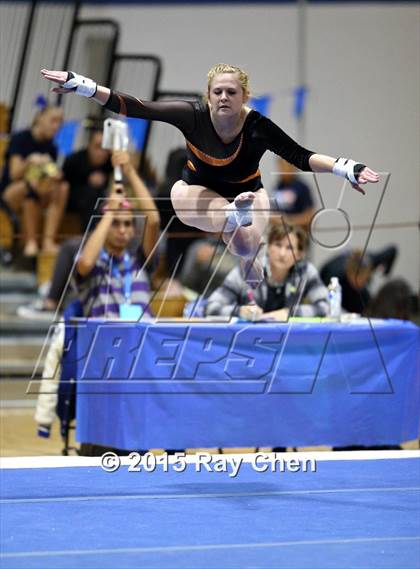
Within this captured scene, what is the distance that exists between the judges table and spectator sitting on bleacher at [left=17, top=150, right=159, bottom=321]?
73 centimetres

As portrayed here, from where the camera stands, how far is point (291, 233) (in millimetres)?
5766

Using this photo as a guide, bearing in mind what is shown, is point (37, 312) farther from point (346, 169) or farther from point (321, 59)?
point (346, 169)

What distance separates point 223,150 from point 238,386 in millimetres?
1659

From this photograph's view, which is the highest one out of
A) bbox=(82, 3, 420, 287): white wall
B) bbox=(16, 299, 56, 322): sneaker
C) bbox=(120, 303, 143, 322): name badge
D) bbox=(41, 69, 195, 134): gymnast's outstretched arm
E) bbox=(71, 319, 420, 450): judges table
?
bbox=(82, 3, 420, 287): white wall

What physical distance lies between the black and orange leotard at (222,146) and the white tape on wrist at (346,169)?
11 cm

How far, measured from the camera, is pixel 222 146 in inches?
164

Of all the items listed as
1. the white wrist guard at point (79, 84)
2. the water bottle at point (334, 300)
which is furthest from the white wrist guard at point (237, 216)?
the water bottle at point (334, 300)

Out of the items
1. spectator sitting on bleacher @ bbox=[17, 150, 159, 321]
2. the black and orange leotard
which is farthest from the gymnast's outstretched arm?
spectator sitting on bleacher @ bbox=[17, 150, 159, 321]

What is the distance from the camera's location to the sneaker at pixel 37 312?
818 cm

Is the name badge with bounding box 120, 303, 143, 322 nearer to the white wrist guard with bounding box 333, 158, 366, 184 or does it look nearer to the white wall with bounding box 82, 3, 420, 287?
the white wrist guard with bounding box 333, 158, 366, 184

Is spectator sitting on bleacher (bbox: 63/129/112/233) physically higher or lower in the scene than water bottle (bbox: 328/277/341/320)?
higher

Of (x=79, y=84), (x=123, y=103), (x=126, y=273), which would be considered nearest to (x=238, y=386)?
(x=126, y=273)

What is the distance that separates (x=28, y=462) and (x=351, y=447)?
1.76 meters

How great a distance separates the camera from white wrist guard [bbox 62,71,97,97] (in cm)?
384
